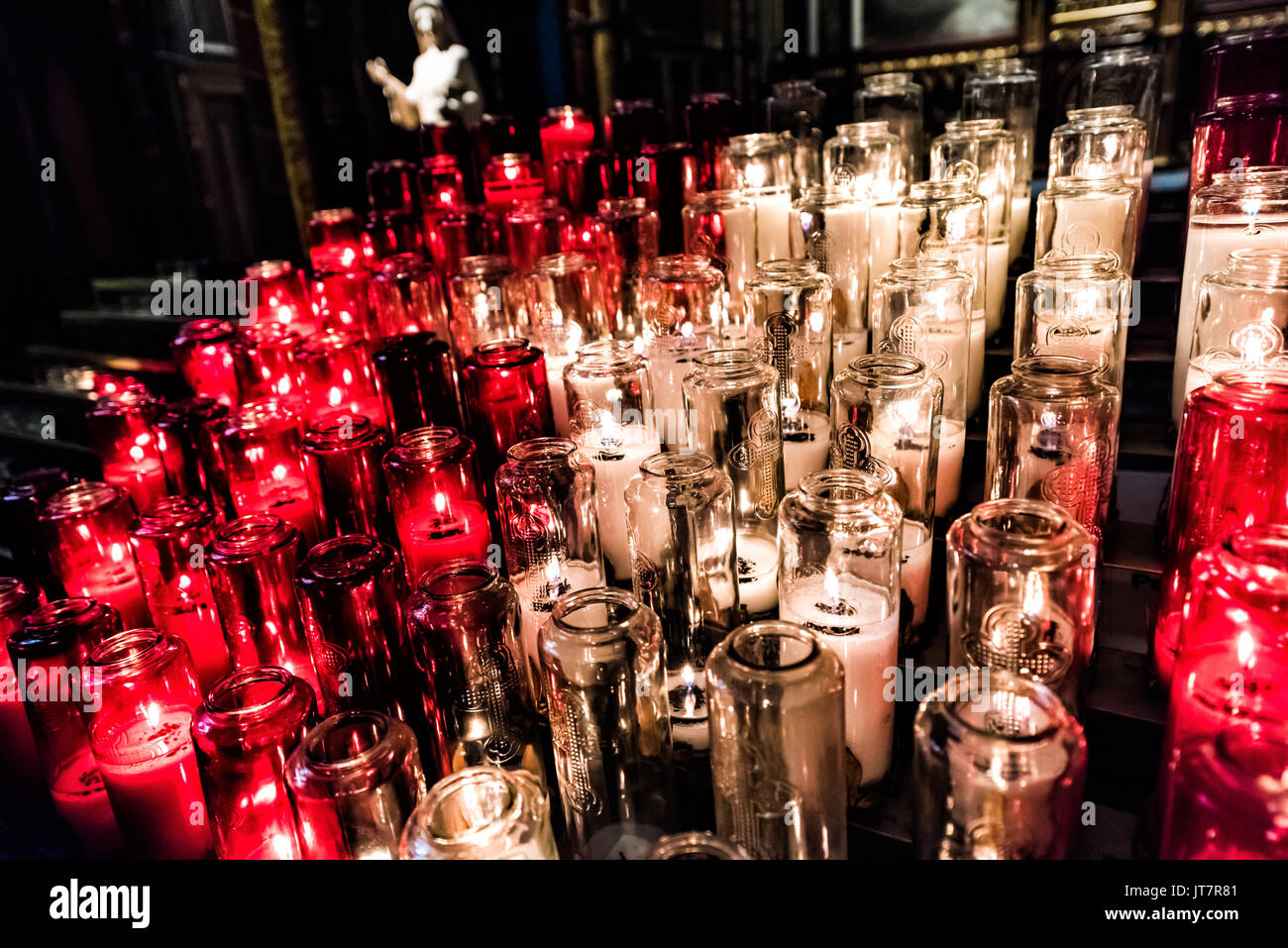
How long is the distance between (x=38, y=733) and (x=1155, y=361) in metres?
2.15

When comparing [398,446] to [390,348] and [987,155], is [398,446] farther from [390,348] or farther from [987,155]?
[987,155]

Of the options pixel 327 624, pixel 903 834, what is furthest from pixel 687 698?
pixel 327 624

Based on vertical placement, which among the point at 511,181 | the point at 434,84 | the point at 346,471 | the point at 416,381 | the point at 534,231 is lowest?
the point at 346,471

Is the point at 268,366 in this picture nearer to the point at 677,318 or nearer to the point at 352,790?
the point at 677,318

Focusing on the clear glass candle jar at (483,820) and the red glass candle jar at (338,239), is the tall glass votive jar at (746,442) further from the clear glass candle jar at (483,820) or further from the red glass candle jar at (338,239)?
the red glass candle jar at (338,239)

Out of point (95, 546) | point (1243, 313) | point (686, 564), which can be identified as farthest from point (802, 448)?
point (95, 546)

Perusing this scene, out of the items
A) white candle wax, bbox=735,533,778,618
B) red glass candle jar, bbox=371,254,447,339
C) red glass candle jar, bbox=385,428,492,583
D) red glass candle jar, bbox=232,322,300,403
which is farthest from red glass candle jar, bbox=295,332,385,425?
white candle wax, bbox=735,533,778,618

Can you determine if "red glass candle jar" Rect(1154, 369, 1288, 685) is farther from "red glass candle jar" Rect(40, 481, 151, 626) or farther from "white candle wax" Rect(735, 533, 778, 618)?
"red glass candle jar" Rect(40, 481, 151, 626)

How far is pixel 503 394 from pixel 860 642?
0.81 m

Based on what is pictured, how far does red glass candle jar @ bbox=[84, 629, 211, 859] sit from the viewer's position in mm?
1173

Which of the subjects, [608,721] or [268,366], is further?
[268,366]

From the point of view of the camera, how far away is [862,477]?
3.62ft

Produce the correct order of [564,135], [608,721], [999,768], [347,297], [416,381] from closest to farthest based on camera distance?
1. [999,768]
2. [608,721]
3. [416,381]
4. [347,297]
5. [564,135]

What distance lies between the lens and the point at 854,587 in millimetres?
1087
